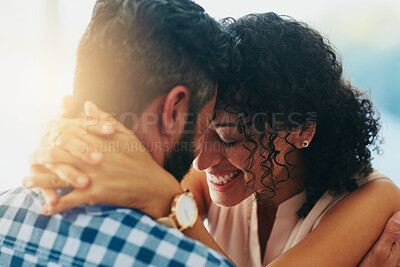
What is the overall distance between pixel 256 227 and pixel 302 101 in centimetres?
63

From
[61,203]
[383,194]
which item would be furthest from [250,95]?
[61,203]

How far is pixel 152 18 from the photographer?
34.3 inches

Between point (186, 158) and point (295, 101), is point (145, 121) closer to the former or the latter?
point (186, 158)

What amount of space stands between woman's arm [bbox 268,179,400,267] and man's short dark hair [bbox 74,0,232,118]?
658 millimetres

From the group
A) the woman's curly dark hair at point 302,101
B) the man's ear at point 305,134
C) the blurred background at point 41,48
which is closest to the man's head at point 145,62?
the woman's curly dark hair at point 302,101

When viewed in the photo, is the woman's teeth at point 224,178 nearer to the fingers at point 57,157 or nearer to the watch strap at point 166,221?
the watch strap at point 166,221

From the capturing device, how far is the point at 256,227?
166cm

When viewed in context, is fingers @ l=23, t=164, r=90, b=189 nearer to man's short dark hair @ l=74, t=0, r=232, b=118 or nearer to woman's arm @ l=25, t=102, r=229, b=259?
woman's arm @ l=25, t=102, r=229, b=259

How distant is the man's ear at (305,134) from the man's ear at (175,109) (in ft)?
1.87

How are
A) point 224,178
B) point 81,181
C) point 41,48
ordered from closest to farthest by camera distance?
point 81,181 → point 224,178 → point 41,48

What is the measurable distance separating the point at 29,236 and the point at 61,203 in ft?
0.43

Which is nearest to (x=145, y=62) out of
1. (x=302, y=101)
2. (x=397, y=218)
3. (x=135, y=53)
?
(x=135, y=53)

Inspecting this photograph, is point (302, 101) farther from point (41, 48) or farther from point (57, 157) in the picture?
point (41, 48)

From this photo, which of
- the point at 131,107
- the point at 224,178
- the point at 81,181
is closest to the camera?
the point at 81,181
